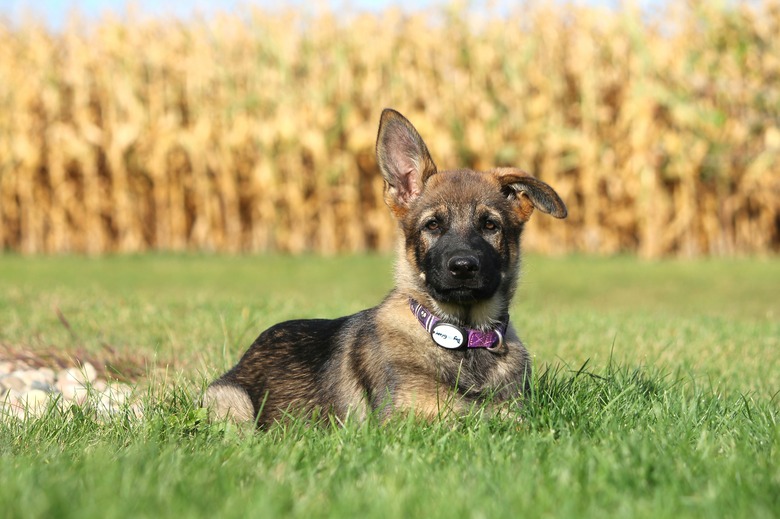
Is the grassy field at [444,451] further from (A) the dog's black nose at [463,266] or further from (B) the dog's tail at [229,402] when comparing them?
(A) the dog's black nose at [463,266]

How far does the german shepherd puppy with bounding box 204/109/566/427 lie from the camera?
4.05 m

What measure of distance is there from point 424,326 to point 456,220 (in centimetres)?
49

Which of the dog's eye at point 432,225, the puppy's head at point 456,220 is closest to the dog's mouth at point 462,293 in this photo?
the puppy's head at point 456,220

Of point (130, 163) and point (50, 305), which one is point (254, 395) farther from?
point (130, 163)

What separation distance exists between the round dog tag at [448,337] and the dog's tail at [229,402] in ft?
3.14

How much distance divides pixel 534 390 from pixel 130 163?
13.4 metres

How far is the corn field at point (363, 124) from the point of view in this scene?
49.0ft

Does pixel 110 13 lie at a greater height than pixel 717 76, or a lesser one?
greater

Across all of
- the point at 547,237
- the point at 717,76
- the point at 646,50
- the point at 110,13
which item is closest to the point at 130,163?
the point at 110,13

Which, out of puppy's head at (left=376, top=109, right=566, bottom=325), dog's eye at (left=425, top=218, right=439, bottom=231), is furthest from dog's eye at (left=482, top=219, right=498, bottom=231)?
dog's eye at (left=425, top=218, right=439, bottom=231)

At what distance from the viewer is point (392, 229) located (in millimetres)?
15867

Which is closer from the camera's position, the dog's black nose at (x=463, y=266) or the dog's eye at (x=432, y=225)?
the dog's black nose at (x=463, y=266)

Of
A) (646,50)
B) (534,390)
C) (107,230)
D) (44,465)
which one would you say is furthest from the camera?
(107,230)

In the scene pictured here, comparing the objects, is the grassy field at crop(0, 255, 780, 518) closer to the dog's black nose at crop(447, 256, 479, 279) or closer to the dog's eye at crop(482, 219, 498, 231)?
the dog's black nose at crop(447, 256, 479, 279)
